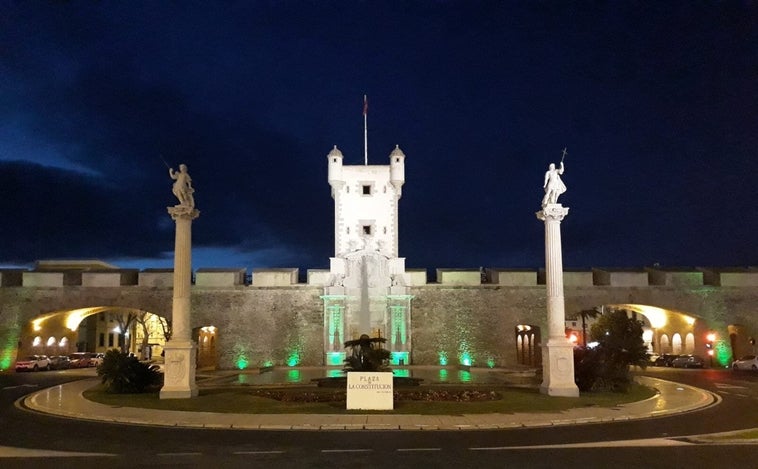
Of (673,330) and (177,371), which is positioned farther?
(673,330)

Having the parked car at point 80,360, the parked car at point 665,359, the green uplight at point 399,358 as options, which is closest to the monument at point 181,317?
the green uplight at point 399,358

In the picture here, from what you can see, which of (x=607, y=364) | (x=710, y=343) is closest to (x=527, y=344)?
(x=710, y=343)

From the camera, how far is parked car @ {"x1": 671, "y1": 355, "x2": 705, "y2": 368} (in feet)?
143

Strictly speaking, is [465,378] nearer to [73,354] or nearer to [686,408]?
[686,408]

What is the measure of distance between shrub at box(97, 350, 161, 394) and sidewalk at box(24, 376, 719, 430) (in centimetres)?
276

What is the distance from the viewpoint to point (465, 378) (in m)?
29.7

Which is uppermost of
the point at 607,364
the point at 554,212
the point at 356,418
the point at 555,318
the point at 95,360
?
the point at 554,212

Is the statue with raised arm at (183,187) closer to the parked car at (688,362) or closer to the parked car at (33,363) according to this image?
the parked car at (33,363)

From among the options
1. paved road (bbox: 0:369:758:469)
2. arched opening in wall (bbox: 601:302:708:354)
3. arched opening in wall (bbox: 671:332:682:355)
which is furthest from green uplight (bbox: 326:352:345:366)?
arched opening in wall (bbox: 671:332:682:355)

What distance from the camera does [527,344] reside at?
146 ft

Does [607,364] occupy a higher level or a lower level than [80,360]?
higher

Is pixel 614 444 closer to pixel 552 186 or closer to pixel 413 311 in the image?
pixel 552 186

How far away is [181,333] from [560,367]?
46.3ft

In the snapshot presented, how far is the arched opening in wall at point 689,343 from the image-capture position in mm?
46994
